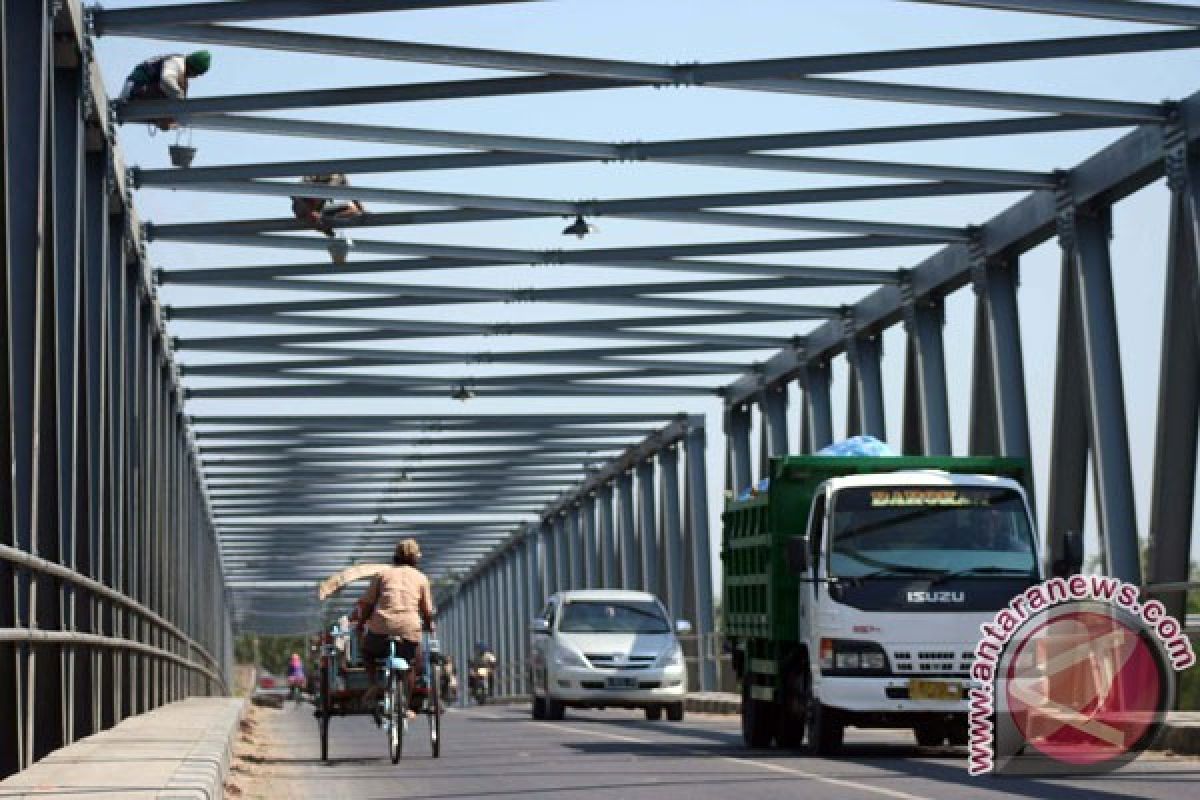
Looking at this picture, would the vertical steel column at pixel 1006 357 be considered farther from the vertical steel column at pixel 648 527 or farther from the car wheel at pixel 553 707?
the vertical steel column at pixel 648 527

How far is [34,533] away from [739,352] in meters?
24.5

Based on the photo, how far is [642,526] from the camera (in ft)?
159

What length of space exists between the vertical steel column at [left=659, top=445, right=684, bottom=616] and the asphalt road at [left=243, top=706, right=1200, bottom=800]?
2213 cm

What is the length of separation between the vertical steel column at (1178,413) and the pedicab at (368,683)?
5749 mm

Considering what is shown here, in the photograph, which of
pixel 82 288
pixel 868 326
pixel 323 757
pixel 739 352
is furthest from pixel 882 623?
pixel 739 352

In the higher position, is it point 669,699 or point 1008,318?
point 1008,318

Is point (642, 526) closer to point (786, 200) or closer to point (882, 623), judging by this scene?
point (786, 200)

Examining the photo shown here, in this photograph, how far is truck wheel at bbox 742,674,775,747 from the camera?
18188mm

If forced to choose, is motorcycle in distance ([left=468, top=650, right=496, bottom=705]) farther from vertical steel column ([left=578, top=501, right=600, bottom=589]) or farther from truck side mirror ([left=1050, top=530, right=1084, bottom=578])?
truck side mirror ([left=1050, top=530, right=1084, bottom=578])

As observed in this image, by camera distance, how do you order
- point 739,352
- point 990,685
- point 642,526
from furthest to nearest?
point 642,526 → point 739,352 → point 990,685

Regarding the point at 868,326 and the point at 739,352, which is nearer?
the point at 868,326

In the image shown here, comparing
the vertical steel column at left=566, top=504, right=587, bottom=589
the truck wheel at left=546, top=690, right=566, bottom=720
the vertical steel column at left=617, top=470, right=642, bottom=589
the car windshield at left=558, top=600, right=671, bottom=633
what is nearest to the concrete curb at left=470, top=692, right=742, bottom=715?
the car windshield at left=558, top=600, right=671, bottom=633

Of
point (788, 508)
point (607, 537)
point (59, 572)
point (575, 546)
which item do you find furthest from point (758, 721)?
point (575, 546)

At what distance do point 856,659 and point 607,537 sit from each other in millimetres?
36740
